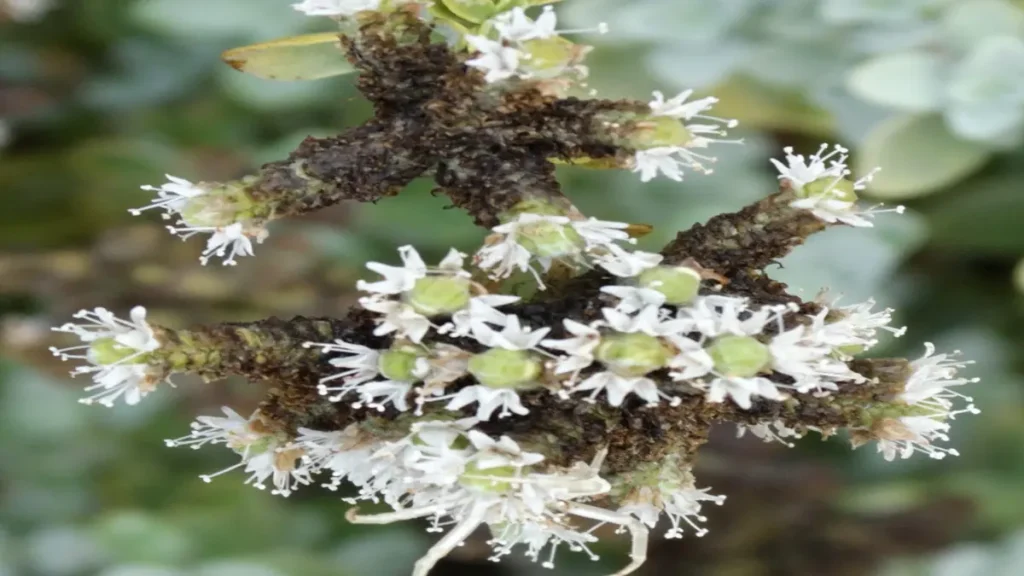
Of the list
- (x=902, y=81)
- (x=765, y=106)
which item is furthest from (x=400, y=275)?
(x=765, y=106)

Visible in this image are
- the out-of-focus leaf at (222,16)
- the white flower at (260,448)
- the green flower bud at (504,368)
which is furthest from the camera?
the out-of-focus leaf at (222,16)

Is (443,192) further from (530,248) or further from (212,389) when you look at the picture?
A: (212,389)

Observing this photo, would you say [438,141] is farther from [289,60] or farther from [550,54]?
[289,60]

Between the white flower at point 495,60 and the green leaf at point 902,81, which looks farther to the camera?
the green leaf at point 902,81

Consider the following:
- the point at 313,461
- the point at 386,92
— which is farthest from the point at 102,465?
the point at 386,92

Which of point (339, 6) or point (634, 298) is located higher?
point (339, 6)

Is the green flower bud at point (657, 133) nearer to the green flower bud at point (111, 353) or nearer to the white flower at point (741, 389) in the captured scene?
the white flower at point (741, 389)

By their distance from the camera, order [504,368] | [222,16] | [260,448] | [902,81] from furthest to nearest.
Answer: [222,16] → [902,81] → [260,448] → [504,368]

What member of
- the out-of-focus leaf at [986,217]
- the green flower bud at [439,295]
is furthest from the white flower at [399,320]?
the out-of-focus leaf at [986,217]
